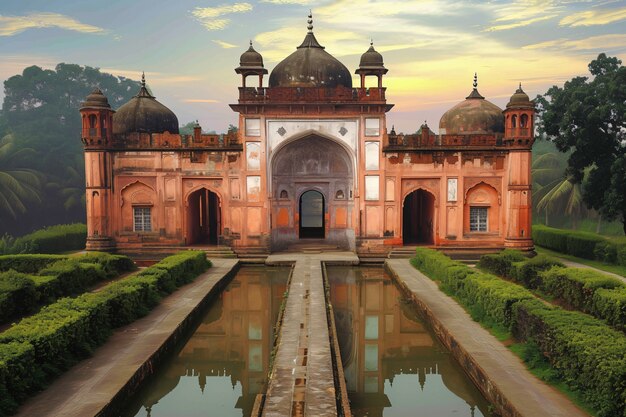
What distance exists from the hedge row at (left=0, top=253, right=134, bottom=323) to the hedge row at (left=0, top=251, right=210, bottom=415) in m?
2.09

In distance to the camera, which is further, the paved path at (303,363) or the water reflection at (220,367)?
the water reflection at (220,367)

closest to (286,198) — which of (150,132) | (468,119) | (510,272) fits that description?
(150,132)

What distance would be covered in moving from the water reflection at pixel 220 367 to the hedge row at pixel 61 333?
4.15 feet

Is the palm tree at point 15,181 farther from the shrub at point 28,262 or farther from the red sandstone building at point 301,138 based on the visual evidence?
the shrub at point 28,262

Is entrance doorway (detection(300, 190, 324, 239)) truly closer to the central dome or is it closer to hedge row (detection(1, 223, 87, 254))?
the central dome

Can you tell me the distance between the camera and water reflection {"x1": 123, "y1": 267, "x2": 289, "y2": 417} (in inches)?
318

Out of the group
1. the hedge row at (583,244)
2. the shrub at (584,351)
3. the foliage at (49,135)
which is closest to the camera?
the shrub at (584,351)

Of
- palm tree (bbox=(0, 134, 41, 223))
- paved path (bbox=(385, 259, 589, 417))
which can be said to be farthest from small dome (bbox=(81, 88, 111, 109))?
paved path (bbox=(385, 259, 589, 417))

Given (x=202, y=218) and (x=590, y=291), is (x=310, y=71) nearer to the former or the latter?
(x=202, y=218)

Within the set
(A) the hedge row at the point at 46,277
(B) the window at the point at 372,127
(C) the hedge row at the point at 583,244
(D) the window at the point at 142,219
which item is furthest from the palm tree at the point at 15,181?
(C) the hedge row at the point at 583,244

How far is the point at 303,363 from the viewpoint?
28.1 feet

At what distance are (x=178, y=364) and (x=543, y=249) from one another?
1892 cm

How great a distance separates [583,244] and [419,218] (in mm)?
→ 6943

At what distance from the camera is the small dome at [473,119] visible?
23.9 m
